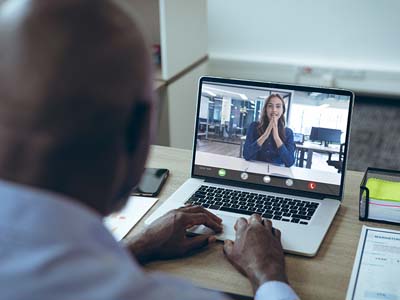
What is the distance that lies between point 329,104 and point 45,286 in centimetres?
105

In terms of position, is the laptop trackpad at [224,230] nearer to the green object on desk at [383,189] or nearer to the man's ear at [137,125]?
the green object on desk at [383,189]

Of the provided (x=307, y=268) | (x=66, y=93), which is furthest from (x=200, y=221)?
(x=66, y=93)

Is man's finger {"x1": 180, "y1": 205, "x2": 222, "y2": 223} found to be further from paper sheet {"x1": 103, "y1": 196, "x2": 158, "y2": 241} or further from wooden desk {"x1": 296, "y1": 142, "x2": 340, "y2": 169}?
wooden desk {"x1": 296, "y1": 142, "x2": 340, "y2": 169}

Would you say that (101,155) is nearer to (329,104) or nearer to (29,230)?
(29,230)

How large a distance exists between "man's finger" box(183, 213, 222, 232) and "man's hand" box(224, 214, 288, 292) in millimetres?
48

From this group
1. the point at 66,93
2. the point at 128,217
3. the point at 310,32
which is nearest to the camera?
the point at 66,93

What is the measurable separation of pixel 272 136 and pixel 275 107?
0.24 ft

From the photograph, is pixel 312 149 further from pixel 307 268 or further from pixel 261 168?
pixel 307 268

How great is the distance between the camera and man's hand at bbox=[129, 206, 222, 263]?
1.33 meters

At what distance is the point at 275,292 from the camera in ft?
3.85

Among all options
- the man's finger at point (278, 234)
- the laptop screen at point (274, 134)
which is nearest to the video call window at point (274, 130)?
the laptop screen at point (274, 134)

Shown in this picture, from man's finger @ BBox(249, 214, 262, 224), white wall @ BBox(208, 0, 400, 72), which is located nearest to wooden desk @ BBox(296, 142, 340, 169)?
man's finger @ BBox(249, 214, 262, 224)

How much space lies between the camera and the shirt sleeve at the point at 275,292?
3.81ft

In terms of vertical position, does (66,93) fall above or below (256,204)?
above
